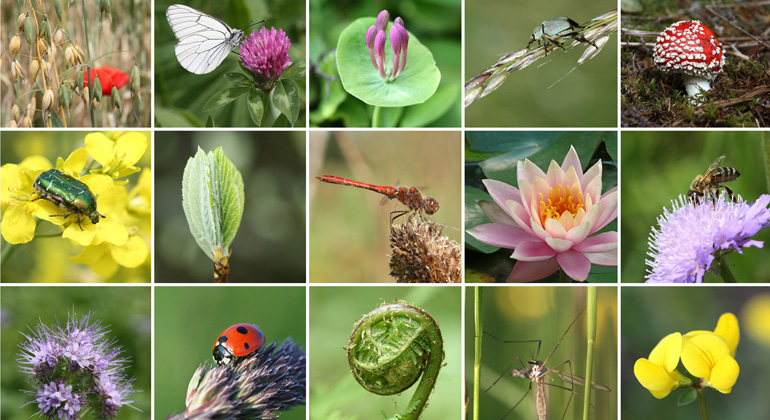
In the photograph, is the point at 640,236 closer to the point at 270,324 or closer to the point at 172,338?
the point at 270,324

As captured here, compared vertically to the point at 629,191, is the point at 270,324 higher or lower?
lower

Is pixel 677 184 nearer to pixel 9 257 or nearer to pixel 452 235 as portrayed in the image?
pixel 452 235

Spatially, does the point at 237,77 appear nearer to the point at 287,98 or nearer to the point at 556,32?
the point at 287,98

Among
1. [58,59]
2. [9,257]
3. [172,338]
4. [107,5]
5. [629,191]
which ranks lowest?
[172,338]

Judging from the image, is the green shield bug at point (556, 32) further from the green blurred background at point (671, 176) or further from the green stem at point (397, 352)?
the green stem at point (397, 352)

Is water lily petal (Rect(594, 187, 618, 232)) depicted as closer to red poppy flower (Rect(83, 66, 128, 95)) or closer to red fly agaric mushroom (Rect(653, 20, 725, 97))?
red fly agaric mushroom (Rect(653, 20, 725, 97))

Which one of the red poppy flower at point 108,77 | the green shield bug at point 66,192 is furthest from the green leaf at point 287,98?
the green shield bug at point 66,192

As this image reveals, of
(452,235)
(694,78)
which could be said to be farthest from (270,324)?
(694,78)
